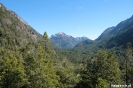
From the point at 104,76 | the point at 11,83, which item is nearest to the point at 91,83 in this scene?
the point at 104,76

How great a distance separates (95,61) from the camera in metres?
42.0

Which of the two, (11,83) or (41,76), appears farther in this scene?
(11,83)

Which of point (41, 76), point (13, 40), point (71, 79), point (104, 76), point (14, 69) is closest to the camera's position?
point (41, 76)

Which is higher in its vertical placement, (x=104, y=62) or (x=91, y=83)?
(x=104, y=62)

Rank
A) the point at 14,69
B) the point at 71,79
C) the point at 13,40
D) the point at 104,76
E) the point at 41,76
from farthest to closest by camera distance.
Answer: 1. the point at 13,40
2. the point at 71,79
3. the point at 104,76
4. the point at 14,69
5. the point at 41,76

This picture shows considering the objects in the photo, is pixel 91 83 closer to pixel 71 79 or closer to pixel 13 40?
pixel 71 79

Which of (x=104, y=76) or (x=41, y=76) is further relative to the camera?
(x=104, y=76)

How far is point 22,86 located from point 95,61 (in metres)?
18.3

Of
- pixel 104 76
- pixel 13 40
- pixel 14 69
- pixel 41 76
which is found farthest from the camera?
pixel 13 40

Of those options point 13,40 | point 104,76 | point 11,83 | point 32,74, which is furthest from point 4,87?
point 13,40

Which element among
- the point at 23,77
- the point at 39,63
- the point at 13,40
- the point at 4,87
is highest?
the point at 13,40

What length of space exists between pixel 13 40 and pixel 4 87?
139152 millimetres

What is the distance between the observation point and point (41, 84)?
3484cm

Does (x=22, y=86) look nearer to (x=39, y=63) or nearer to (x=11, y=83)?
(x=11, y=83)
